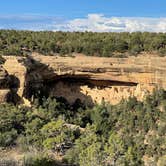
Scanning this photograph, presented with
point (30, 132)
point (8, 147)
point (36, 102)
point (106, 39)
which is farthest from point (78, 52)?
point (8, 147)

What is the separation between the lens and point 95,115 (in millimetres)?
29703

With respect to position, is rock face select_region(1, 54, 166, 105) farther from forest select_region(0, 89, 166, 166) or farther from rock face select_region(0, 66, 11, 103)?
forest select_region(0, 89, 166, 166)

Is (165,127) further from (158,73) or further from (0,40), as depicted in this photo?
(0,40)

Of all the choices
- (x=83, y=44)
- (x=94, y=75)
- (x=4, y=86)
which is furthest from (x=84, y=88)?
(x=4, y=86)

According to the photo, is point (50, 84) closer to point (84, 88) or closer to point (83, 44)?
point (84, 88)

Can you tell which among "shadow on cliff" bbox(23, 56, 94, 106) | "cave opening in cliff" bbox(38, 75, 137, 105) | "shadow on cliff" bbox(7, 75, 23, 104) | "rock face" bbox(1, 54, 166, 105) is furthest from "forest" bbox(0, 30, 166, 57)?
"shadow on cliff" bbox(7, 75, 23, 104)

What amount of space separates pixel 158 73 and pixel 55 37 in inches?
348

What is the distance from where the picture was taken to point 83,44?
1332 inches

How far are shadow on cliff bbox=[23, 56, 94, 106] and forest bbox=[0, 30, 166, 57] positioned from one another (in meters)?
1.41

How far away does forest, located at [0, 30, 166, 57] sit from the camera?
3288cm

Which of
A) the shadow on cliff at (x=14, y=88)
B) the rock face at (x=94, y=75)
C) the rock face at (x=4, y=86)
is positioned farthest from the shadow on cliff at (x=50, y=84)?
the rock face at (x=4, y=86)

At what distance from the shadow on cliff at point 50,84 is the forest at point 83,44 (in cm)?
141

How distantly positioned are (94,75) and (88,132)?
939 cm

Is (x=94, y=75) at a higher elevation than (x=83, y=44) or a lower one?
lower
